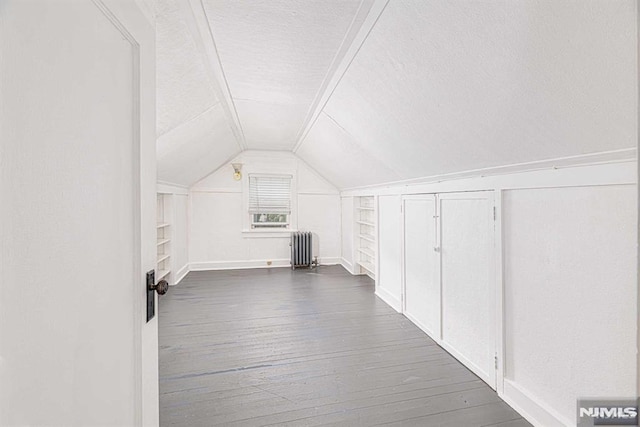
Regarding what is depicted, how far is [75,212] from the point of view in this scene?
1.86 ft

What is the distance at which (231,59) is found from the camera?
2.00 metres

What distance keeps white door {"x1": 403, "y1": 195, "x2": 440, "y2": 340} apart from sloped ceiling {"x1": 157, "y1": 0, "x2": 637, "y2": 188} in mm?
398

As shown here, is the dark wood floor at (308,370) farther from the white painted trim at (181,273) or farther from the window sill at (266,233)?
the window sill at (266,233)

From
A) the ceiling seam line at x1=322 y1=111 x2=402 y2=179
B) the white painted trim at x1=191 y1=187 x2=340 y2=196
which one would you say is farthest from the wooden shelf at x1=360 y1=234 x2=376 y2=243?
the ceiling seam line at x1=322 y1=111 x2=402 y2=179

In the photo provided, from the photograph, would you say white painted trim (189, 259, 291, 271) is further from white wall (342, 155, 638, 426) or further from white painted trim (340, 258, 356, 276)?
white wall (342, 155, 638, 426)

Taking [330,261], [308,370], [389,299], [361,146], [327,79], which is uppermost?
[327,79]

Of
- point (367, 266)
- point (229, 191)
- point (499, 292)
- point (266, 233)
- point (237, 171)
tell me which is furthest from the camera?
point (266, 233)

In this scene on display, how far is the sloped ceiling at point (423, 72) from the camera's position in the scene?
3.49ft

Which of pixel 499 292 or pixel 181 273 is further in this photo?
pixel 181 273

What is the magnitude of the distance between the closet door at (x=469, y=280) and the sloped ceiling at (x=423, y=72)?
0.35 m

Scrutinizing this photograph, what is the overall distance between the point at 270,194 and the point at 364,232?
6.57 feet

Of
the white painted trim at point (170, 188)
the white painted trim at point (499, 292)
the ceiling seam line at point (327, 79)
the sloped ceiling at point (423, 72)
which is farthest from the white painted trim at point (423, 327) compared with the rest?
the white painted trim at point (170, 188)

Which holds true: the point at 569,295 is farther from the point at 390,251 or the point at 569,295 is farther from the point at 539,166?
the point at 390,251

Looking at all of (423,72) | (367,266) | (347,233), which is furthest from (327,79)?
(347,233)
